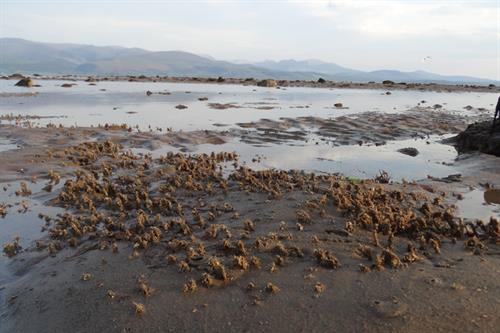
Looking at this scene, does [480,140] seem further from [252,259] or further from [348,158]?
[252,259]

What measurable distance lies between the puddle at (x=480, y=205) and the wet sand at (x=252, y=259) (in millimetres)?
273

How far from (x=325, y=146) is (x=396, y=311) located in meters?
14.7

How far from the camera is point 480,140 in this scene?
19000 millimetres

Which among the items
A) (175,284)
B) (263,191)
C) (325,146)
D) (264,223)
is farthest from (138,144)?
(175,284)

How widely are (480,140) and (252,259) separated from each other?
15.4m

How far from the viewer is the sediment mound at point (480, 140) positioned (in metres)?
18.0

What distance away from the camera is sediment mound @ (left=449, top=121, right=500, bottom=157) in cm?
1796

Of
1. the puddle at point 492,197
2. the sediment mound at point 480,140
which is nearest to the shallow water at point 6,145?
the puddle at point 492,197

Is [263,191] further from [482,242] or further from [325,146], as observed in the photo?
[325,146]

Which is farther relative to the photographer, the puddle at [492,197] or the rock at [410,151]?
the rock at [410,151]

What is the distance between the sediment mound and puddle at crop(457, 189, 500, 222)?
5.98 meters

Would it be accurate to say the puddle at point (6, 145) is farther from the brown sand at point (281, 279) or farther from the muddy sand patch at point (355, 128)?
the brown sand at point (281, 279)

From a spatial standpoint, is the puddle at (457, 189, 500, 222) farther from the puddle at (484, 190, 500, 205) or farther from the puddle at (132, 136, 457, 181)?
the puddle at (132, 136, 457, 181)

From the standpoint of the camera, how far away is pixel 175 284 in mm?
6590
